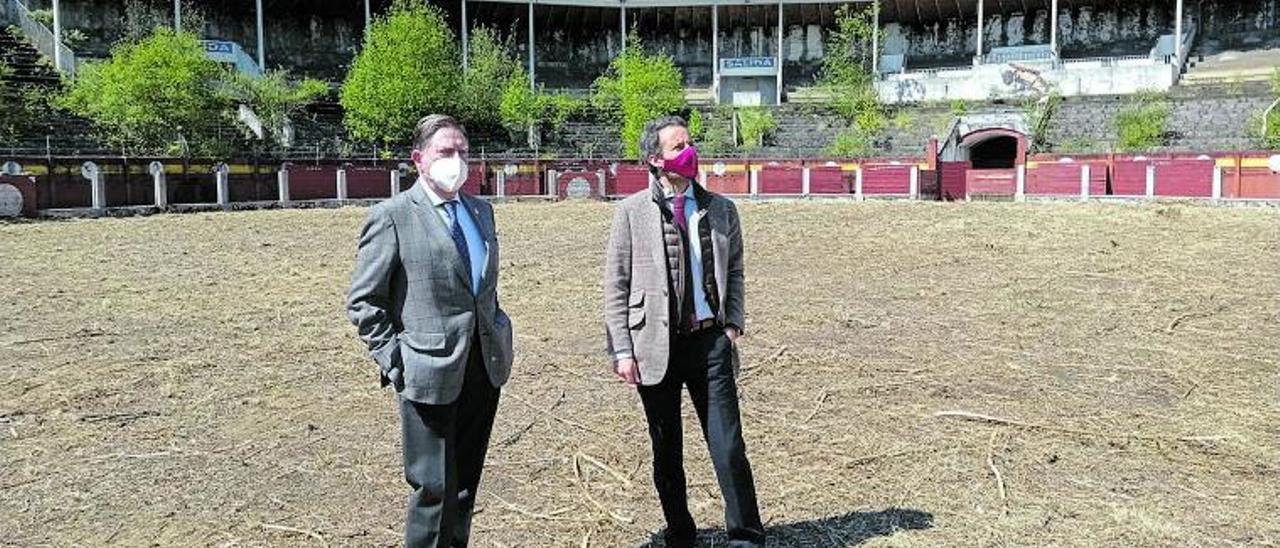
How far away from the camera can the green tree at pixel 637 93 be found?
156 feet

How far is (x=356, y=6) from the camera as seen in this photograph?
54438mm

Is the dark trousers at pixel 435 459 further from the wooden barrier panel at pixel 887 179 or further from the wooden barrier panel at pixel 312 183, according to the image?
the wooden barrier panel at pixel 887 179

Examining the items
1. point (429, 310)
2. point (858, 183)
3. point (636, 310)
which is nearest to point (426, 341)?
point (429, 310)

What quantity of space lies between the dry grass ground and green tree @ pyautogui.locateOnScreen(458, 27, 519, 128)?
119ft

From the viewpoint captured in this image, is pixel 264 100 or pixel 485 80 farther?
pixel 485 80

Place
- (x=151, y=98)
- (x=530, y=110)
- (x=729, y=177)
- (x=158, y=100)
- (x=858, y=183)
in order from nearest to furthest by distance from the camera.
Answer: (x=858, y=183) < (x=151, y=98) < (x=158, y=100) < (x=729, y=177) < (x=530, y=110)

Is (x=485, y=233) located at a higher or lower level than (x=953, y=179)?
lower

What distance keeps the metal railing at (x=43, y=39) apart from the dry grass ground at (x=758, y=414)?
3272 centimetres

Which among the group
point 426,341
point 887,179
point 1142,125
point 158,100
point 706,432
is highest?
point 158,100

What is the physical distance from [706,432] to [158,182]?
81.9ft

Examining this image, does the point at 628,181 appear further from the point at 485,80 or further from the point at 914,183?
the point at 485,80

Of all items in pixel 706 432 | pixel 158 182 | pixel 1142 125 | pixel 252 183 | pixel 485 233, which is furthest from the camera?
pixel 1142 125

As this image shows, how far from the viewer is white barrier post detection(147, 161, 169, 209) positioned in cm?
2544

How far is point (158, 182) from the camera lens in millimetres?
25453
